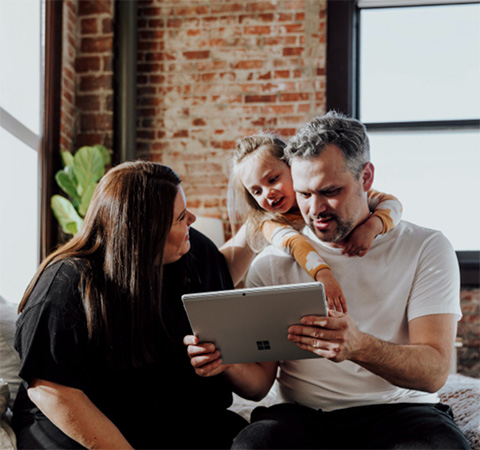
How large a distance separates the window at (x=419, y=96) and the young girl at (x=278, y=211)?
207 centimetres

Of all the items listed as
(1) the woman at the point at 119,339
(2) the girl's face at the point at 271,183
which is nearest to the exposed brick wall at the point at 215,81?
(2) the girl's face at the point at 271,183

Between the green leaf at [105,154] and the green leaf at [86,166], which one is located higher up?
the green leaf at [105,154]

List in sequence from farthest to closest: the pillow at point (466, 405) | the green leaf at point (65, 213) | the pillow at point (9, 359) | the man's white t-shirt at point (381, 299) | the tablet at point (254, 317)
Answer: the green leaf at point (65, 213) → the pillow at point (9, 359) → the man's white t-shirt at point (381, 299) → the pillow at point (466, 405) → the tablet at point (254, 317)

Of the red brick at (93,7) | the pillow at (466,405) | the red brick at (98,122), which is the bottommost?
the pillow at (466,405)

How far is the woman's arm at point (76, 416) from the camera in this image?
1684 mm

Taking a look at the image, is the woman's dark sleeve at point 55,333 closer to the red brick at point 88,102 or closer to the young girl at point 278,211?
the young girl at point 278,211

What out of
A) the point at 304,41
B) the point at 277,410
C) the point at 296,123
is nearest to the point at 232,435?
the point at 277,410

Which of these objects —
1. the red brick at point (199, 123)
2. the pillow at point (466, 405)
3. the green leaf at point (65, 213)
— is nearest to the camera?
the pillow at point (466, 405)

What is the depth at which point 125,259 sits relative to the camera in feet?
6.08

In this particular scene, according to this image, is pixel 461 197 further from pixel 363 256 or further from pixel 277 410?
pixel 277 410

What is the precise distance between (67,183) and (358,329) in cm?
258

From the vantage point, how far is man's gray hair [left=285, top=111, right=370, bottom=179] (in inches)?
82.4

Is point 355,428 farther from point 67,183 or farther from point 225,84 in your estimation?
point 225,84

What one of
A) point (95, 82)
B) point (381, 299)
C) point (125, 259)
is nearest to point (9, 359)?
point (125, 259)
